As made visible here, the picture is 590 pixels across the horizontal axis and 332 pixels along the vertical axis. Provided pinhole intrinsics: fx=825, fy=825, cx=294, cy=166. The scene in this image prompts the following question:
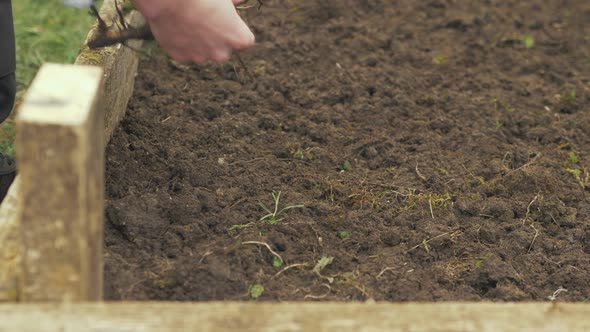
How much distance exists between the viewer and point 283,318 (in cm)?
176

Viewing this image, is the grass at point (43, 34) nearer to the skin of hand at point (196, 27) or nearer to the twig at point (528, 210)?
the skin of hand at point (196, 27)

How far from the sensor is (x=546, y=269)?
2.63m

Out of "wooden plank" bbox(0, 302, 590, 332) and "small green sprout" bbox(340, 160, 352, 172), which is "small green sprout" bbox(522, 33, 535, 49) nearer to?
"small green sprout" bbox(340, 160, 352, 172)

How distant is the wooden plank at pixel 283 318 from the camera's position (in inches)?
67.7

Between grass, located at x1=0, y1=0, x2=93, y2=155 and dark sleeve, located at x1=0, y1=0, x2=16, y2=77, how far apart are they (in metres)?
0.77

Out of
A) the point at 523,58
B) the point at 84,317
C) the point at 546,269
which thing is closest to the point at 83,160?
the point at 84,317

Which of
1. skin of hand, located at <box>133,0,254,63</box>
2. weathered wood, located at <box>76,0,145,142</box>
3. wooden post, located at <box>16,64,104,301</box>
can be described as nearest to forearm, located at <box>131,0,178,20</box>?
skin of hand, located at <box>133,0,254,63</box>

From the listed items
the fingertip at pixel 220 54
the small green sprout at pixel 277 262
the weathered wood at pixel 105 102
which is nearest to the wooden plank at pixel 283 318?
the weathered wood at pixel 105 102

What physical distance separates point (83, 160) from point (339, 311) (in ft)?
2.06

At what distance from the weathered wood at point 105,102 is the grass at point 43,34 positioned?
2.15ft

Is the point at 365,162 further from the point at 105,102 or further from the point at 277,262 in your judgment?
the point at 105,102

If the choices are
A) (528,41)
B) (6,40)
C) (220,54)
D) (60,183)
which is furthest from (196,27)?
(528,41)

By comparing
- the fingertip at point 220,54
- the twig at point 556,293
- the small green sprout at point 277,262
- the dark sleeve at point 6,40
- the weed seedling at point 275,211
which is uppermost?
the fingertip at point 220,54

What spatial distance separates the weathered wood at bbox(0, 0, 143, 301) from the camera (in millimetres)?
1943
